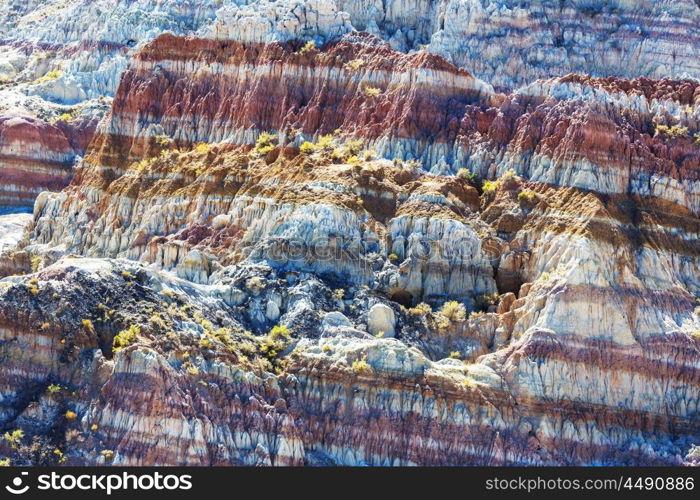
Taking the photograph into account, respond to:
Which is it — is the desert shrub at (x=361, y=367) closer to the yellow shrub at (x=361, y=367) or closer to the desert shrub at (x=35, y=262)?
the yellow shrub at (x=361, y=367)

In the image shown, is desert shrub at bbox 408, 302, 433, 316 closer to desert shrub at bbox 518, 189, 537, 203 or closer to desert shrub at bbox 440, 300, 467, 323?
desert shrub at bbox 440, 300, 467, 323

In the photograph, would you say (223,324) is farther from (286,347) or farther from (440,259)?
(440,259)

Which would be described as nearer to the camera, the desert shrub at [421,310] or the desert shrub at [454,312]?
the desert shrub at [454,312]

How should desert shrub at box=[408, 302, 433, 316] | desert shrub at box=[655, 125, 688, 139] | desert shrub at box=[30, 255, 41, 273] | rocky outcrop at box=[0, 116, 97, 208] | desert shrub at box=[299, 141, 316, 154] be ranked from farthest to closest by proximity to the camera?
rocky outcrop at box=[0, 116, 97, 208], desert shrub at box=[30, 255, 41, 273], desert shrub at box=[299, 141, 316, 154], desert shrub at box=[655, 125, 688, 139], desert shrub at box=[408, 302, 433, 316]

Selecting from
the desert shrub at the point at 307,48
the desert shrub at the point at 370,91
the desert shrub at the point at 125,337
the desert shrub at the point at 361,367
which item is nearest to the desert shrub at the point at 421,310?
the desert shrub at the point at 361,367

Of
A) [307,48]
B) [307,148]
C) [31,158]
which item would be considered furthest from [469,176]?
[31,158]

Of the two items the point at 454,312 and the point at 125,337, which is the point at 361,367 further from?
the point at 125,337

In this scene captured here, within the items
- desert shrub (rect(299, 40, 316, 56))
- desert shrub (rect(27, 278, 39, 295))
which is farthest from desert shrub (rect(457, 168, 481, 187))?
desert shrub (rect(27, 278, 39, 295))

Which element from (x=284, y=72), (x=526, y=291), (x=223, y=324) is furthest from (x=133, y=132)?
(x=526, y=291)
